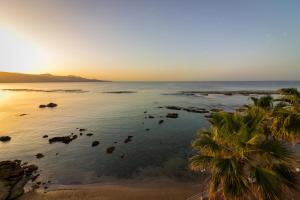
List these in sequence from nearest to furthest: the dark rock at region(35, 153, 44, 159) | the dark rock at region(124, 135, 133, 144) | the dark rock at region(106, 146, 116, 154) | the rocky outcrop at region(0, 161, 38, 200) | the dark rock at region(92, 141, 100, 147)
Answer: the rocky outcrop at region(0, 161, 38, 200), the dark rock at region(35, 153, 44, 159), the dark rock at region(106, 146, 116, 154), the dark rock at region(92, 141, 100, 147), the dark rock at region(124, 135, 133, 144)

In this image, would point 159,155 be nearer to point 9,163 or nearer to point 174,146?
point 174,146

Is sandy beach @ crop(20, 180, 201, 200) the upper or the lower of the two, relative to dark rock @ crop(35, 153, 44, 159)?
upper

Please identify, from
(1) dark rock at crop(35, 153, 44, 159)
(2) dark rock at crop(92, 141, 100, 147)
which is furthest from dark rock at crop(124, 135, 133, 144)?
(1) dark rock at crop(35, 153, 44, 159)

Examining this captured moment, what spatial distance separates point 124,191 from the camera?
17.5 metres

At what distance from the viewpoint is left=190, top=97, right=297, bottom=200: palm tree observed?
21.4 feet

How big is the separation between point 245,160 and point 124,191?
12.8 m

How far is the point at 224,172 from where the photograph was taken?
22.6 feet

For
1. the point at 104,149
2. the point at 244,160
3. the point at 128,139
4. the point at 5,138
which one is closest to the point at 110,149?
the point at 104,149

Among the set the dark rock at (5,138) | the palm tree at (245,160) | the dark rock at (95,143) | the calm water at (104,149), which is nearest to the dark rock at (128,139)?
the calm water at (104,149)

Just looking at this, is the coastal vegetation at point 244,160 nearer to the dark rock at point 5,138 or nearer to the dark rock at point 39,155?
the dark rock at point 39,155

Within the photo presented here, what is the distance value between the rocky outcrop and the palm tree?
1662cm

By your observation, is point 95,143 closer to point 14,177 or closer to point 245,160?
point 14,177

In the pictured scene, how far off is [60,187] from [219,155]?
54.6 feet

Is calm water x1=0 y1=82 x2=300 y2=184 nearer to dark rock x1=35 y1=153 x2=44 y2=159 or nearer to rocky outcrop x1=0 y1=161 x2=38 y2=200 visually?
dark rock x1=35 y1=153 x2=44 y2=159
